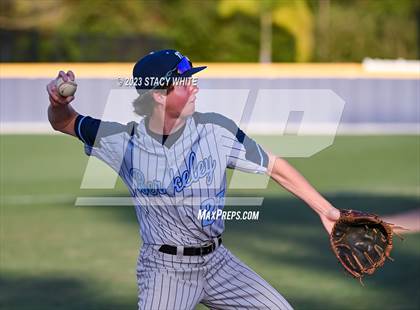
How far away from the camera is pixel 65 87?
5.55m

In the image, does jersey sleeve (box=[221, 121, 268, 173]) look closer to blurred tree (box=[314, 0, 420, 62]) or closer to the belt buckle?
the belt buckle

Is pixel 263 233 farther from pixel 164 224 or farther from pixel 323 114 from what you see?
pixel 323 114

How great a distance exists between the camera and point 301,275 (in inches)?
419

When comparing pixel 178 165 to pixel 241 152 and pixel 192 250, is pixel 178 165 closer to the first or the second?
pixel 241 152

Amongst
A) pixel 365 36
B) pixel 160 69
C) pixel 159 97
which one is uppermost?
pixel 365 36

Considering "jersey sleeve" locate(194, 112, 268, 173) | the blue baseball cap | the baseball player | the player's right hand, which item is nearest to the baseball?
the player's right hand

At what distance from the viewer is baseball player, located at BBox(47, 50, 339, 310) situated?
5820mm

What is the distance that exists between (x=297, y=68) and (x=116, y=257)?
1442cm

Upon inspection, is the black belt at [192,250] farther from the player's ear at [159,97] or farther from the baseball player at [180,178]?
the player's ear at [159,97]

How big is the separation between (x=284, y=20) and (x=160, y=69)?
3931cm

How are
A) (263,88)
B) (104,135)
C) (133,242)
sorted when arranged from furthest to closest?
(263,88) → (133,242) → (104,135)

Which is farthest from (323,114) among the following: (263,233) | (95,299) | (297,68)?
(95,299)

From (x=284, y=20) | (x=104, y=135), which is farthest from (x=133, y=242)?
(x=284, y=20)

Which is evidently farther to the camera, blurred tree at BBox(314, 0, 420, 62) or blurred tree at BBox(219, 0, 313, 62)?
blurred tree at BBox(314, 0, 420, 62)
